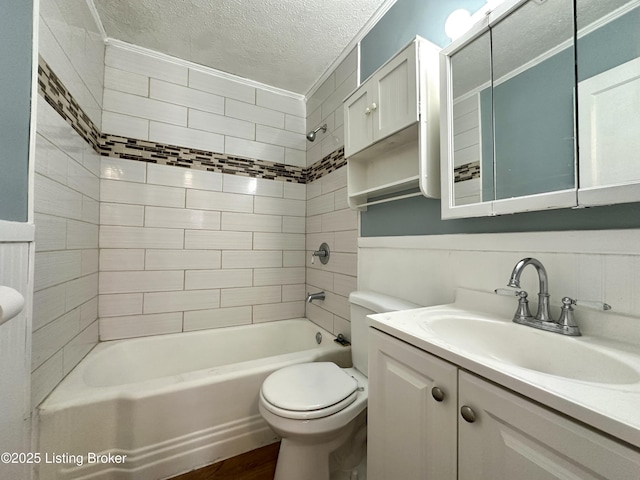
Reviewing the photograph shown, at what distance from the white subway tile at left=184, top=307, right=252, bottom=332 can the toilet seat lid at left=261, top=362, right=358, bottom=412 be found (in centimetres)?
92

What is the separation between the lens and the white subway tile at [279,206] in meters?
2.13

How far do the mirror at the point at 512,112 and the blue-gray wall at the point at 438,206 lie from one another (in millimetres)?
68

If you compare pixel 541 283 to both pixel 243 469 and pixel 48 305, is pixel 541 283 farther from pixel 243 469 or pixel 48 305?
pixel 48 305

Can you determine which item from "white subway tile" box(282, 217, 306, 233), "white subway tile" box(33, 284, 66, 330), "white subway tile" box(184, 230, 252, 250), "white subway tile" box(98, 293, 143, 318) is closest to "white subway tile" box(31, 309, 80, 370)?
"white subway tile" box(33, 284, 66, 330)

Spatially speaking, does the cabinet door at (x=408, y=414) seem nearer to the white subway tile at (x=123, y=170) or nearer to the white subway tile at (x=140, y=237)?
the white subway tile at (x=140, y=237)

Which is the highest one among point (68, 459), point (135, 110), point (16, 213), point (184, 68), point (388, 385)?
point (184, 68)

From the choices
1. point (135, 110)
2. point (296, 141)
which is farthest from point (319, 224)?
point (135, 110)

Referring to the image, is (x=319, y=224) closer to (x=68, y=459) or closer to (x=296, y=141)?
(x=296, y=141)

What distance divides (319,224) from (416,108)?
119 cm

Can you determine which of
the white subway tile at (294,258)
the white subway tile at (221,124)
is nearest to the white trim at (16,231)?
the white subway tile at (221,124)

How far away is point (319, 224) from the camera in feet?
6.82

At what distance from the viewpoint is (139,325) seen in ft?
5.73

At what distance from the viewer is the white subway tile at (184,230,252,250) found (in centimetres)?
190

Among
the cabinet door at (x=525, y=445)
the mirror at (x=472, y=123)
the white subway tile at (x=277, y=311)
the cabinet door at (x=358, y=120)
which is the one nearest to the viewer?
the cabinet door at (x=525, y=445)
